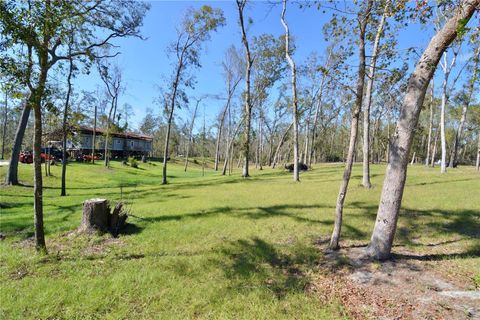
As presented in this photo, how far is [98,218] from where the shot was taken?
657 centimetres

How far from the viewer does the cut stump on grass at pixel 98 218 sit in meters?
6.50

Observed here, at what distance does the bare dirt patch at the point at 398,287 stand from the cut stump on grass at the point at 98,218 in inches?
203

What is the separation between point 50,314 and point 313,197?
29.8ft

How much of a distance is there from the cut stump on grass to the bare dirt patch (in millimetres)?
5146

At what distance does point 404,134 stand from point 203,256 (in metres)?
4.34

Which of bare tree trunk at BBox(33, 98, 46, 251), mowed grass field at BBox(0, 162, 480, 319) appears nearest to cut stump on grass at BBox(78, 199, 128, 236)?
mowed grass field at BBox(0, 162, 480, 319)

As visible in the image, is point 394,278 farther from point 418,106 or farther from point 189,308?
point 189,308

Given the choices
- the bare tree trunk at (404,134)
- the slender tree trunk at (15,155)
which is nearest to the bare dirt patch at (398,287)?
the bare tree trunk at (404,134)

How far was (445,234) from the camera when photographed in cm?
611

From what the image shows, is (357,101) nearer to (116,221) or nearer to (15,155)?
(116,221)

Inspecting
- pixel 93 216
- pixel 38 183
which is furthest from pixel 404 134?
pixel 93 216

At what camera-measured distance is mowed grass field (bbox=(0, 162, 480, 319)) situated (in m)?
3.59

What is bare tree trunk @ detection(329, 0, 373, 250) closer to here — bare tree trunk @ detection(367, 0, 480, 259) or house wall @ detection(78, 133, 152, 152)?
bare tree trunk @ detection(367, 0, 480, 259)

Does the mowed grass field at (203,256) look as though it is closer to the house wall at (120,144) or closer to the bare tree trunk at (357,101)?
the bare tree trunk at (357,101)
